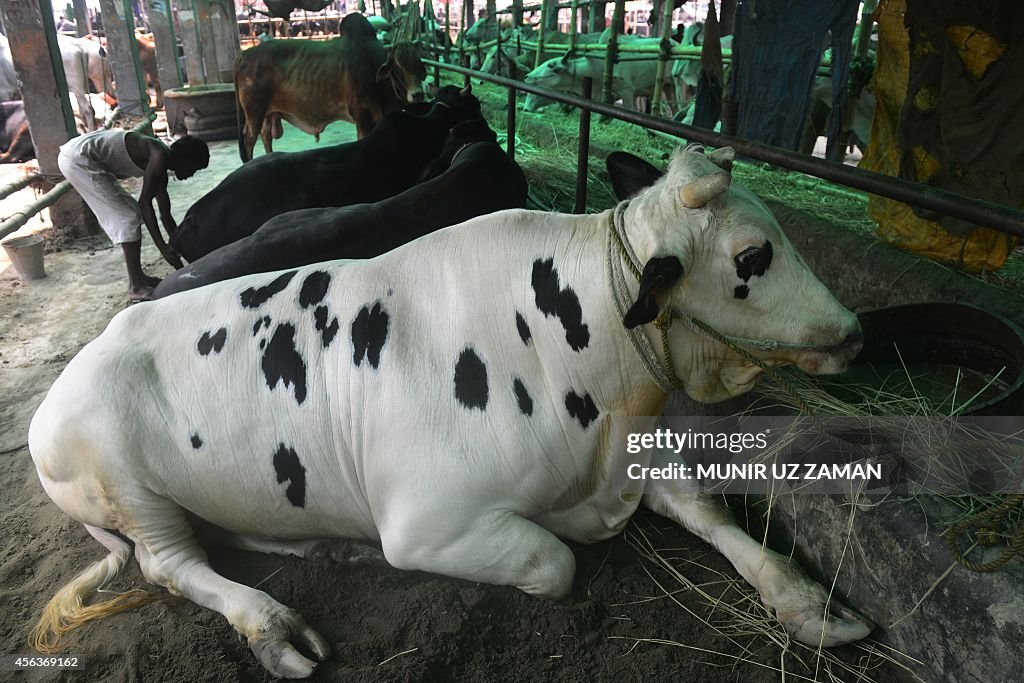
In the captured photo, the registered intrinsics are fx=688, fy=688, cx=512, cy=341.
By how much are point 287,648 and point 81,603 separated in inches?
33.7

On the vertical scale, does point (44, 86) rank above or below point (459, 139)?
above

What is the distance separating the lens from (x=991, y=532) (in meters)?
1.79

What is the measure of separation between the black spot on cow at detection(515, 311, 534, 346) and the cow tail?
1.58 metres

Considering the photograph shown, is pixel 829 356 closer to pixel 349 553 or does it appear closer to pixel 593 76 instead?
pixel 349 553

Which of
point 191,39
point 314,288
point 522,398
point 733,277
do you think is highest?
point 191,39

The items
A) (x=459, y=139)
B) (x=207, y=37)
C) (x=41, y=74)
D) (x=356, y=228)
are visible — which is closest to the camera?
(x=356, y=228)

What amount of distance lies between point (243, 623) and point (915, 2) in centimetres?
435

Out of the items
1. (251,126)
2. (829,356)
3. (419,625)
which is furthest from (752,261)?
(251,126)

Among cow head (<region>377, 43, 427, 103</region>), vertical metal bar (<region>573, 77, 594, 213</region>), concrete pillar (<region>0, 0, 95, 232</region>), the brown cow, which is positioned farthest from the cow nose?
the brown cow

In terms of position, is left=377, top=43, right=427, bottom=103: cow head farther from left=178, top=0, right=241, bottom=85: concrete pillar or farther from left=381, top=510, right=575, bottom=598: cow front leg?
left=381, top=510, right=575, bottom=598: cow front leg

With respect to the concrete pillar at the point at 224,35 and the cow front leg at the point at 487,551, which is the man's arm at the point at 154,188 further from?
the concrete pillar at the point at 224,35

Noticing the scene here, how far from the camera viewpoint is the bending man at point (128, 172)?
18.3 ft

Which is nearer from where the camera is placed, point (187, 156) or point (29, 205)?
point (187, 156)

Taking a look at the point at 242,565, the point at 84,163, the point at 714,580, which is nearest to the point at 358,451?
the point at 242,565
